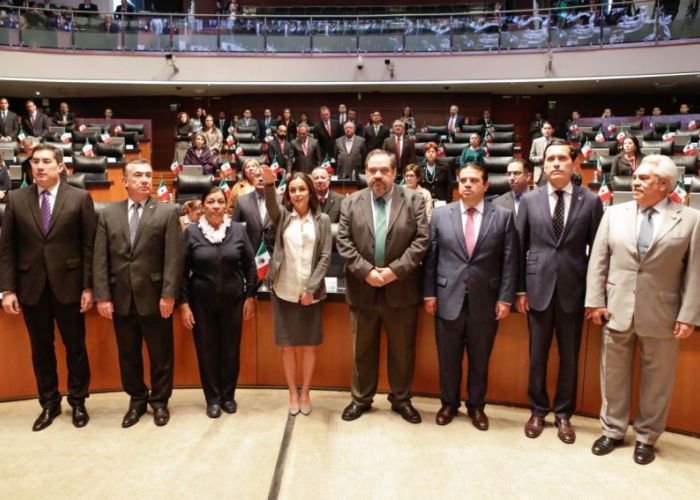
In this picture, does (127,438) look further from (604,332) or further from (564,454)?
(604,332)

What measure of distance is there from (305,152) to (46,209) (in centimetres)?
488

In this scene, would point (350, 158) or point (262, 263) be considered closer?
point (262, 263)

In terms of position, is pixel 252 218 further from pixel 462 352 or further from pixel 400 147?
pixel 400 147

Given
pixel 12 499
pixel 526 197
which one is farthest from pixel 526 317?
pixel 12 499

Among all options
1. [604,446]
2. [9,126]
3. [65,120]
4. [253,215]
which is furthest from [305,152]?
[65,120]

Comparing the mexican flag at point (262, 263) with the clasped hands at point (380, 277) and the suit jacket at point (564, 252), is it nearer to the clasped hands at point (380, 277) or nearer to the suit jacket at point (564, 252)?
the clasped hands at point (380, 277)

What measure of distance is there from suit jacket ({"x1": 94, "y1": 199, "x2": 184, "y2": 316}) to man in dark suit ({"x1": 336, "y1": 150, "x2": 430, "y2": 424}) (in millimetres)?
865

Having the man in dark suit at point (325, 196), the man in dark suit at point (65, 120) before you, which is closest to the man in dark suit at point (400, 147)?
the man in dark suit at point (325, 196)

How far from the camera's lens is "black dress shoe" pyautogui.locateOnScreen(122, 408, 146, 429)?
2984 millimetres

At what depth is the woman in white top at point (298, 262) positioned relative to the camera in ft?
9.84

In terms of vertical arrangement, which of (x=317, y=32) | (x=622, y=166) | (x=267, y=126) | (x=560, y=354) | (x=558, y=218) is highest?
(x=317, y=32)

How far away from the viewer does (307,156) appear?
7.52 metres

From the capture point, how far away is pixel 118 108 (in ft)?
48.3

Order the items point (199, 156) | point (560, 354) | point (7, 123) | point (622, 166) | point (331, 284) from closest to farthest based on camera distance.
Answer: point (560, 354), point (331, 284), point (622, 166), point (199, 156), point (7, 123)
